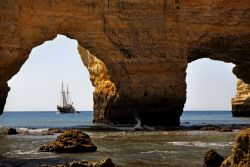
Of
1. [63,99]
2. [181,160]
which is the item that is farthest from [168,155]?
[63,99]

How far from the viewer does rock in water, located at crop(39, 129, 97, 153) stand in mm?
14039

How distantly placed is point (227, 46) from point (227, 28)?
1.66 m

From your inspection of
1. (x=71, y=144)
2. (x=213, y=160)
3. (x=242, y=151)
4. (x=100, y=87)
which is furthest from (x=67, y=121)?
(x=242, y=151)

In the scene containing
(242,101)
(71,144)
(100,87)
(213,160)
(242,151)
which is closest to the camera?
(242,151)

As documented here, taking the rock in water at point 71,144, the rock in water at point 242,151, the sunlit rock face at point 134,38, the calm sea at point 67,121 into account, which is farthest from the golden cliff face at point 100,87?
the rock in water at point 242,151

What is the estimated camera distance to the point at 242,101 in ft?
181

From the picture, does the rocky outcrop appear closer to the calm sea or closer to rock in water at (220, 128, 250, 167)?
the calm sea

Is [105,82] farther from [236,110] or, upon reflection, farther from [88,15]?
[236,110]

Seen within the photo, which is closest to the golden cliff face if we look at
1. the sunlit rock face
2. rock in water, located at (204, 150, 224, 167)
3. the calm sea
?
the sunlit rock face

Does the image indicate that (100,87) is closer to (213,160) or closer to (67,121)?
(67,121)

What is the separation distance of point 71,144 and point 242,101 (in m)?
43.7

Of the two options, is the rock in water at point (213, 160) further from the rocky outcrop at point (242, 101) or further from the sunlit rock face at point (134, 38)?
the rocky outcrop at point (242, 101)

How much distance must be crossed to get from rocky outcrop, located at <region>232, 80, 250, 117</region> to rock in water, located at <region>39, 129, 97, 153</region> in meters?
42.0

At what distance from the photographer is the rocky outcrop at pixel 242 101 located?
179 feet
